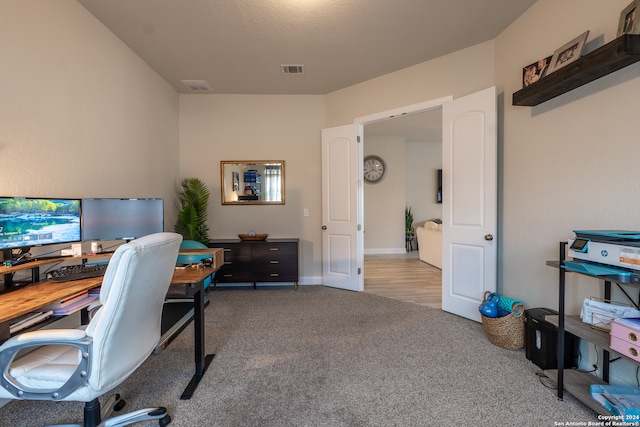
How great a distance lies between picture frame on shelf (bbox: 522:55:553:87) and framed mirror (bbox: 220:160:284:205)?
10.3 feet

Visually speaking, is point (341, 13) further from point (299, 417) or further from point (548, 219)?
point (299, 417)

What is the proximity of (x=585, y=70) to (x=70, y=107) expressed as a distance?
3725 millimetres

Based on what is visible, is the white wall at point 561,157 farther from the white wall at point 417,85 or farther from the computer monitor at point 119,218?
the computer monitor at point 119,218

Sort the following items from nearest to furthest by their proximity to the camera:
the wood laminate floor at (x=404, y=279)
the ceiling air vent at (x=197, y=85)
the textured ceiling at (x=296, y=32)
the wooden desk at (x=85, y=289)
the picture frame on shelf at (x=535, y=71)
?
the wooden desk at (x=85, y=289), the picture frame on shelf at (x=535, y=71), the textured ceiling at (x=296, y=32), the wood laminate floor at (x=404, y=279), the ceiling air vent at (x=197, y=85)

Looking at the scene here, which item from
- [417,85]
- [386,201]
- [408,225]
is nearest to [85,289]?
[417,85]

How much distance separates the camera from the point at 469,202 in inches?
118

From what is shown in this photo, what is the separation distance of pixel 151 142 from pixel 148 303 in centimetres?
291

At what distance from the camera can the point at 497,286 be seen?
9.75ft

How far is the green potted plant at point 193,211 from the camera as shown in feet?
13.0

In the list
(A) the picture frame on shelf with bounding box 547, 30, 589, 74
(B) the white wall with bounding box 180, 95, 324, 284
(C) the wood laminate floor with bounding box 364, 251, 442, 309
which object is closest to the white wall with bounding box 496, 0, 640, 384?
(A) the picture frame on shelf with bounding box 547, 30, 589, 74

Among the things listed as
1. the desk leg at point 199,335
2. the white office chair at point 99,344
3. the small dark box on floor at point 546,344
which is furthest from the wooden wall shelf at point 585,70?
the desk leg at point 199,335

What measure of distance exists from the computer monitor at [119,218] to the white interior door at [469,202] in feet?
9.60

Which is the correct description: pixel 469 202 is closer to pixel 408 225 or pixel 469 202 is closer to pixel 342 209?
pixel 342 209

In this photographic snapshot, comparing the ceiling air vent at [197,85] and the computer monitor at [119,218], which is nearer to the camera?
the computer monitor at [119,218]
